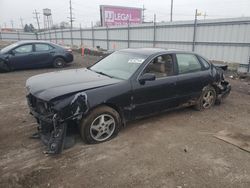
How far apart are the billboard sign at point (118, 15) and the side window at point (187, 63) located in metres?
26.8

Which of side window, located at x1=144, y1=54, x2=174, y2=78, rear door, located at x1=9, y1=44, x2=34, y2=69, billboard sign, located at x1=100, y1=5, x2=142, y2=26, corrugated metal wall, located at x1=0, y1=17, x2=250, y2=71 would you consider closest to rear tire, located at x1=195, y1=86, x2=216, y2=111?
side window, located at x1=144, y1=54, x2=174, y2=78

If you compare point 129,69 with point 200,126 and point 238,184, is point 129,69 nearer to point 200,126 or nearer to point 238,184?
point 200,126

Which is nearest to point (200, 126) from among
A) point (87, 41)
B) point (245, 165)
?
point (245, 165)

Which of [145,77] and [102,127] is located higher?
[145,77]

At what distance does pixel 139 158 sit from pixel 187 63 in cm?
268

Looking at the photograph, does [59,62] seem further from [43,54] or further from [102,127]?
[102,127]

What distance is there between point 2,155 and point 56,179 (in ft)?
3.71

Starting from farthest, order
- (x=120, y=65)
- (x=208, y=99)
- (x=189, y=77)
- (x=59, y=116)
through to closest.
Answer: (x=208, y=99) < (x=189, y=77) < (x=120, y=65) < (x=59, y=116)

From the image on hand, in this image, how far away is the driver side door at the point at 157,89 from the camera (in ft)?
13.8

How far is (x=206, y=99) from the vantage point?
5633 millimetres

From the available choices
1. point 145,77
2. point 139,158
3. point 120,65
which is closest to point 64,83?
point 120,65

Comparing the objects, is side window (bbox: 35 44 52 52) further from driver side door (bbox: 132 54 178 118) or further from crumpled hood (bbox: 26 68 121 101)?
driver side door (bbox: 132 54 178 118)

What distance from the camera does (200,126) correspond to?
4684mm

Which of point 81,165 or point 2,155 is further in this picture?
point 2,155
